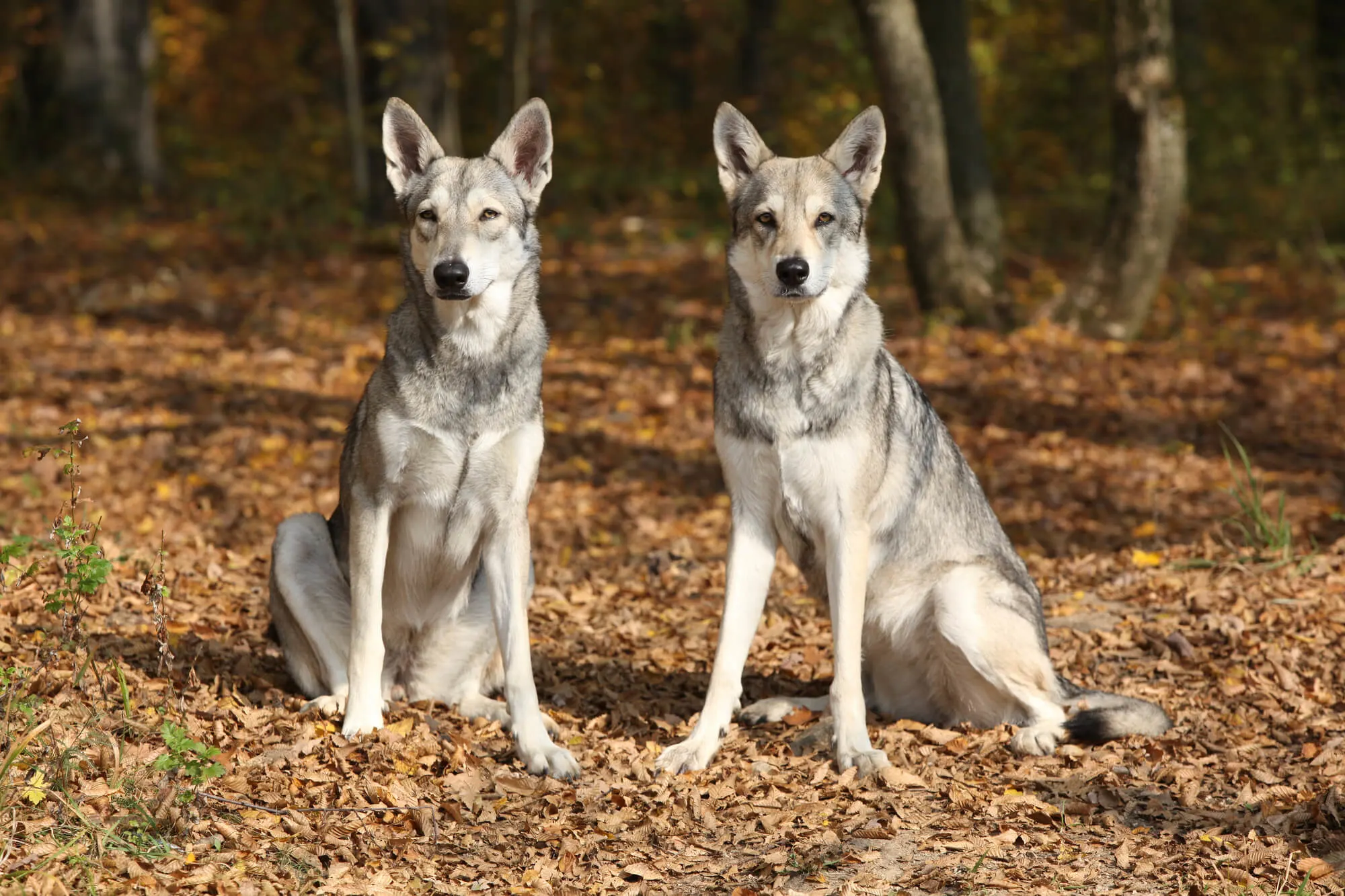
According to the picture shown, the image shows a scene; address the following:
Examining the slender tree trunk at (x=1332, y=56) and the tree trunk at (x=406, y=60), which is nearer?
the tree trunk at (x=406, y=60)

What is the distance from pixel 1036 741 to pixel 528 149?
3.30 meters

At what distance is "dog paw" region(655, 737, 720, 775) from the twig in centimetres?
97

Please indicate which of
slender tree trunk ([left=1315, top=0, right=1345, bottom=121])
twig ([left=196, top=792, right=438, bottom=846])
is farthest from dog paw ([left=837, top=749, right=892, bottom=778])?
slender tree trunk ([left=1315, top=0, right=1345, bottom=121])

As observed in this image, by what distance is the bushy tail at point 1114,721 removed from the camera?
5352mm

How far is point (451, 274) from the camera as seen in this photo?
4.99 meters

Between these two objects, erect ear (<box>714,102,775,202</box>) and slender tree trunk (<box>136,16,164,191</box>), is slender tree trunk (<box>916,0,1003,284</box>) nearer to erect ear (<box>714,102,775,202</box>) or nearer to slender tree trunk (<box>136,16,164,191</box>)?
erect ear (<box>714,102,775,202</box>)

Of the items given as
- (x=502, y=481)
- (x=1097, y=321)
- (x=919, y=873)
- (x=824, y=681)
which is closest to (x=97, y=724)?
(x=502, y=481)

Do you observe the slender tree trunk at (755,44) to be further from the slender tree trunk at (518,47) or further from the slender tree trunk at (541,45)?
the slender tree trunk at (518,47)

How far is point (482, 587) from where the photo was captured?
584 centimetres

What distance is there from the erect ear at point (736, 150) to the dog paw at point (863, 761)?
7.75 feet

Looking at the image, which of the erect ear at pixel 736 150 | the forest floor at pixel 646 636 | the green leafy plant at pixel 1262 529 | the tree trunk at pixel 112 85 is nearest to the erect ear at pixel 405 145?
the erect ear at pixel 736 150

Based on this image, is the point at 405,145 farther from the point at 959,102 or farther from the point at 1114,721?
the point at 959,102

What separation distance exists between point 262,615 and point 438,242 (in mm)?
2772

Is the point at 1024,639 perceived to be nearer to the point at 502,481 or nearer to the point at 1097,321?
the point at 502,481
